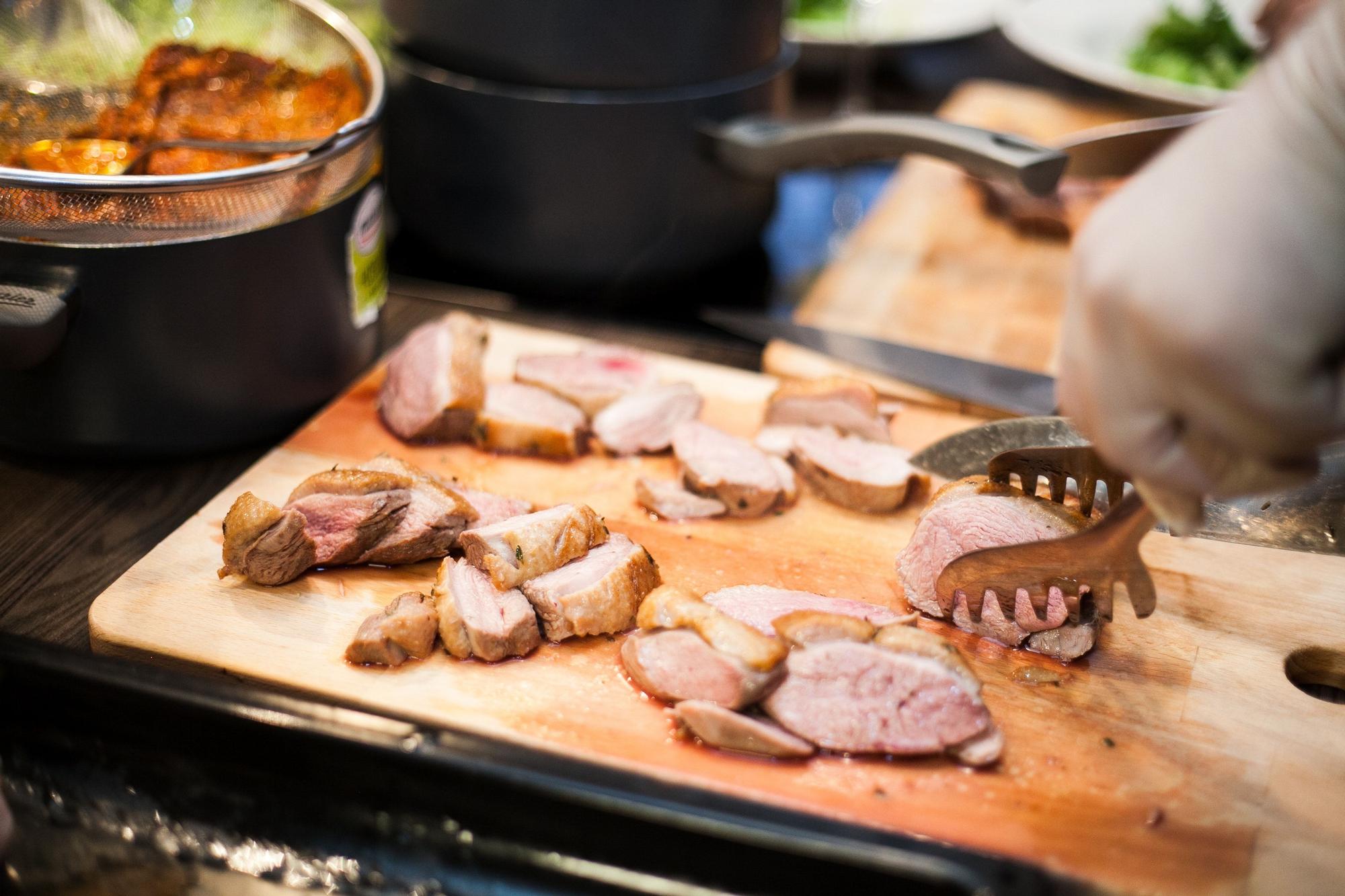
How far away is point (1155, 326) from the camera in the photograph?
3.59 feet

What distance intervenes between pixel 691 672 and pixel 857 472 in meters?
0.57

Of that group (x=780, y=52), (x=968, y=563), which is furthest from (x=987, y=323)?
(x=968, y=563)

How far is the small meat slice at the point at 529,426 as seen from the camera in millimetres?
1891

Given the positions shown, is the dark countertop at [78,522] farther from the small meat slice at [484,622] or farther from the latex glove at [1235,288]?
the latex glove at [1235,288]

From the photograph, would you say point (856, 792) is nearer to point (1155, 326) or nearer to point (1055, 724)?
point (1055, 724)

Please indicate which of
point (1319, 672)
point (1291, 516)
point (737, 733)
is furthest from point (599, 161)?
point (1319, 672)

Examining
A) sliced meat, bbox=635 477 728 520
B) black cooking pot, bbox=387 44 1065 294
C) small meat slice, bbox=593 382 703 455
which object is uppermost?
black cooking pot, bbox=387 44 1065 294

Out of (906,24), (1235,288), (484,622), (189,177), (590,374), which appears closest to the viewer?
(1235,288)

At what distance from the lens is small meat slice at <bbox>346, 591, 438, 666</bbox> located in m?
1.42

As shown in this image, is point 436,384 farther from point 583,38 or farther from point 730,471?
point 583,38

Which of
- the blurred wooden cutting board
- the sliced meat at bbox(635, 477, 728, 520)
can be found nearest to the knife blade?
the blurred wooden cutting board

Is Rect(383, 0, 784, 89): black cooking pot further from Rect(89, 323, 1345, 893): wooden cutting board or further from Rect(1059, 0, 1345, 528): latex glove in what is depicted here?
Rect(1059, 0, 1345, 528): latex glove

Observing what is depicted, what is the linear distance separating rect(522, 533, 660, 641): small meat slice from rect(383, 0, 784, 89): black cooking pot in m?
1.08

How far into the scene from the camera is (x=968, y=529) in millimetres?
1585
